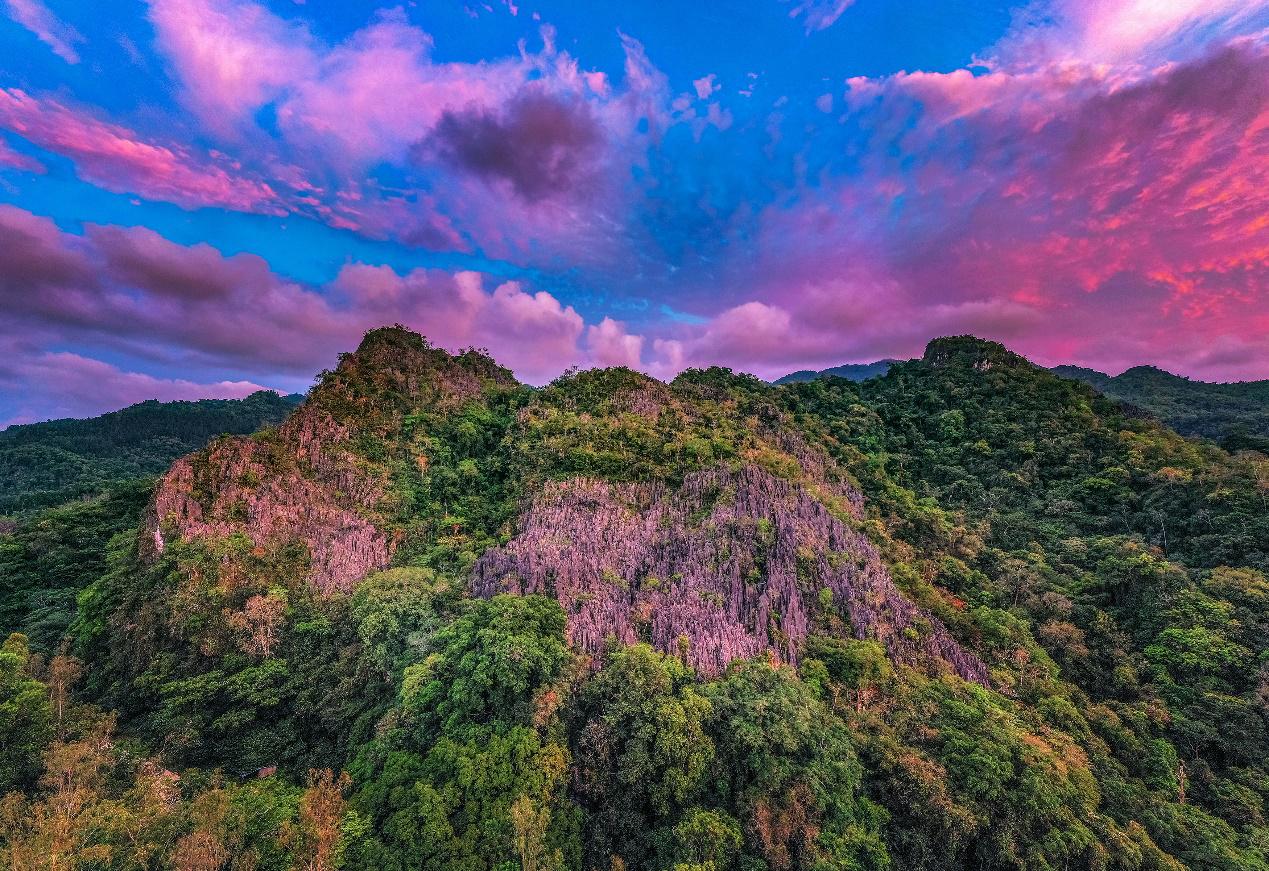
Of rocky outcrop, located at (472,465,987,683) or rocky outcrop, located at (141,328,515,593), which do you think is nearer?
rocky outcrop, located at (472,465,987,683)

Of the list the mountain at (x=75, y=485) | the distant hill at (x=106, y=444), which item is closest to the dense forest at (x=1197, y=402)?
the mountain at (x=75, y=485)

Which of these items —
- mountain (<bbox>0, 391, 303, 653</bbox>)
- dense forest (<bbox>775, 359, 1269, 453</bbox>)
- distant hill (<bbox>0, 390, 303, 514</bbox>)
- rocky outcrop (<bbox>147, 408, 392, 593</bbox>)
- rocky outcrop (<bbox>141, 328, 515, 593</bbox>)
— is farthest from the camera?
distant hill (<bbox>0, 390, 303, 514</bbox>)

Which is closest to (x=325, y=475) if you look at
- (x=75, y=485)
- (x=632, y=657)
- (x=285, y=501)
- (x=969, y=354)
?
(x=285, y=501)

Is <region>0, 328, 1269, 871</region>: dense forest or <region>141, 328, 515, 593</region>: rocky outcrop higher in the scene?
<region>141, 328, 515, 593</region>: rocky outcrop

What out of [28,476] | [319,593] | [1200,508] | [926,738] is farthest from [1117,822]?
[28,476]

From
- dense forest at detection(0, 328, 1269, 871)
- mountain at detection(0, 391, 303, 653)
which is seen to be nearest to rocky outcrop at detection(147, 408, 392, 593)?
dense forest at detection(0, 328, 1269, 871)

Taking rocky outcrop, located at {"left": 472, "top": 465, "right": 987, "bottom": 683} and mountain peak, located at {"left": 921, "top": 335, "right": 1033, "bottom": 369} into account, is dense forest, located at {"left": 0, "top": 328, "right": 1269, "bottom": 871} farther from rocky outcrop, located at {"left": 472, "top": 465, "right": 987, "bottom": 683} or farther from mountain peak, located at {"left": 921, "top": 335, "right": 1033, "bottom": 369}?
mountain peak, located at {"left": 921, "top": 335, "right": 1033, "bottom": 369}
